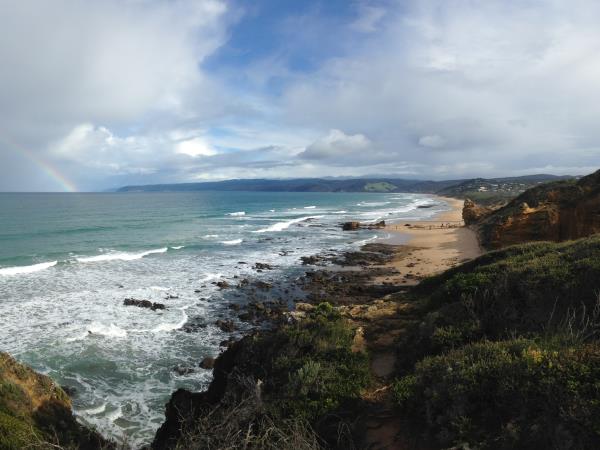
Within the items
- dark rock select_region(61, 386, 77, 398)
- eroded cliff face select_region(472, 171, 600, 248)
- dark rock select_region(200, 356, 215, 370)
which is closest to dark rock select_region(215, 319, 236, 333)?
dark rock select_region(200, 356, 215, 370)

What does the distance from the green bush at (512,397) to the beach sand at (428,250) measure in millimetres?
19473

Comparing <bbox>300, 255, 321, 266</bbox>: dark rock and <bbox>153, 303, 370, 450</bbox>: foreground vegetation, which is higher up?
<bbox>153, 303, 370, 450</bbox>: foreground vegetation

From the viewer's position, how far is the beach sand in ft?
93.8

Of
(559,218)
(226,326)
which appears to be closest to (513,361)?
(226,326)

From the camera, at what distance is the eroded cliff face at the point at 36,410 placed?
26.5 feet

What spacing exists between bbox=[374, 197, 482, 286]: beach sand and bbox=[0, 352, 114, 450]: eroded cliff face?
2005 centimetres

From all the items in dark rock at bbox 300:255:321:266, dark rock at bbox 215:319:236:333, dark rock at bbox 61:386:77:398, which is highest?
dark rock at bbox 300:255:321:266

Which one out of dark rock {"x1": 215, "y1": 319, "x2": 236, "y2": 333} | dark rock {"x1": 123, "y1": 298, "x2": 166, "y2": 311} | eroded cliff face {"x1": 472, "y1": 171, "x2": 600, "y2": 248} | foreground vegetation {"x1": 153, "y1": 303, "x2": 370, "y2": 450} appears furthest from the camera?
eroded cliff face {"x1": 472, "y1": 171, "x2": 600, "y2": 248}

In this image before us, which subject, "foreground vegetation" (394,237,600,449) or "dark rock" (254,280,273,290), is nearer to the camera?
"foreground vegetation" (394,237,600,449)

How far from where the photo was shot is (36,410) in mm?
9211

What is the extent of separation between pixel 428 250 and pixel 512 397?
1347 inches

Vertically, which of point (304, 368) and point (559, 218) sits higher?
point (559, 218)

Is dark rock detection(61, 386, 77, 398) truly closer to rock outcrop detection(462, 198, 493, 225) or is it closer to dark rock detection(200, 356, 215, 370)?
dark rock detection(200, 356, 215, 370)

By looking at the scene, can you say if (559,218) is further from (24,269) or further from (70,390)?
(24,269)
